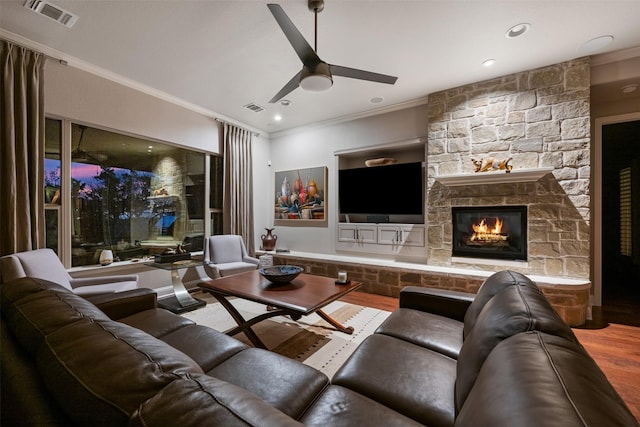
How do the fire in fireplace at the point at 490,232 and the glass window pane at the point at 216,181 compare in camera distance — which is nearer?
the fire in fireplace at the point at 490,232

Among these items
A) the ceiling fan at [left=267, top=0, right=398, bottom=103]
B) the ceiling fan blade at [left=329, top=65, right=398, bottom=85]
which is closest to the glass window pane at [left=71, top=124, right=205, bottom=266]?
the ceiling fan at [left=267, top=0, right=398, bottom=103]

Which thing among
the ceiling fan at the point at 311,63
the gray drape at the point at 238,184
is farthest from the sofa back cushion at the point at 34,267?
the ceiling fan at the point at 311,63

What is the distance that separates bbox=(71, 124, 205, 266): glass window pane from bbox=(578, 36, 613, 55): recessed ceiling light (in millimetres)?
5097

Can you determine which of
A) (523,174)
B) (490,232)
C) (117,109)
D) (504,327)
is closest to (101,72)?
(117,109)

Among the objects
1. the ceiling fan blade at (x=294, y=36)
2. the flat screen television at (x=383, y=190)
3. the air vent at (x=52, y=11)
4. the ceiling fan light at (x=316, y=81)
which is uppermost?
the air vent at (x=52, y=11)

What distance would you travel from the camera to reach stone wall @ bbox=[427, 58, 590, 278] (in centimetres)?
287

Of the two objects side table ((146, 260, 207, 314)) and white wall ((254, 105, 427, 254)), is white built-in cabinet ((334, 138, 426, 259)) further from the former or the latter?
side table ((146, 260, 207, 314))

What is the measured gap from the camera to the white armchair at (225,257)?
356 cm

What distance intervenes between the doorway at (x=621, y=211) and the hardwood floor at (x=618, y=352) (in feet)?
4.00

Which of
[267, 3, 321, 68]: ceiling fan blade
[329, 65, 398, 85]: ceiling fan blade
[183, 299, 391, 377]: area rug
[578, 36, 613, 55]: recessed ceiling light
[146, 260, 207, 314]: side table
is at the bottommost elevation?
[183, 299, 391, 377]: area rug

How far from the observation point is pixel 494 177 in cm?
316

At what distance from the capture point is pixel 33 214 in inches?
100

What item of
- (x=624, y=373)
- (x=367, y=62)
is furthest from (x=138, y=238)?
(x=624, y=373)

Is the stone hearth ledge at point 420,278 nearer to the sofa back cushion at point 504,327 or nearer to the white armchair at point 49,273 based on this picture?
the sofa back cushion at point 504,327
